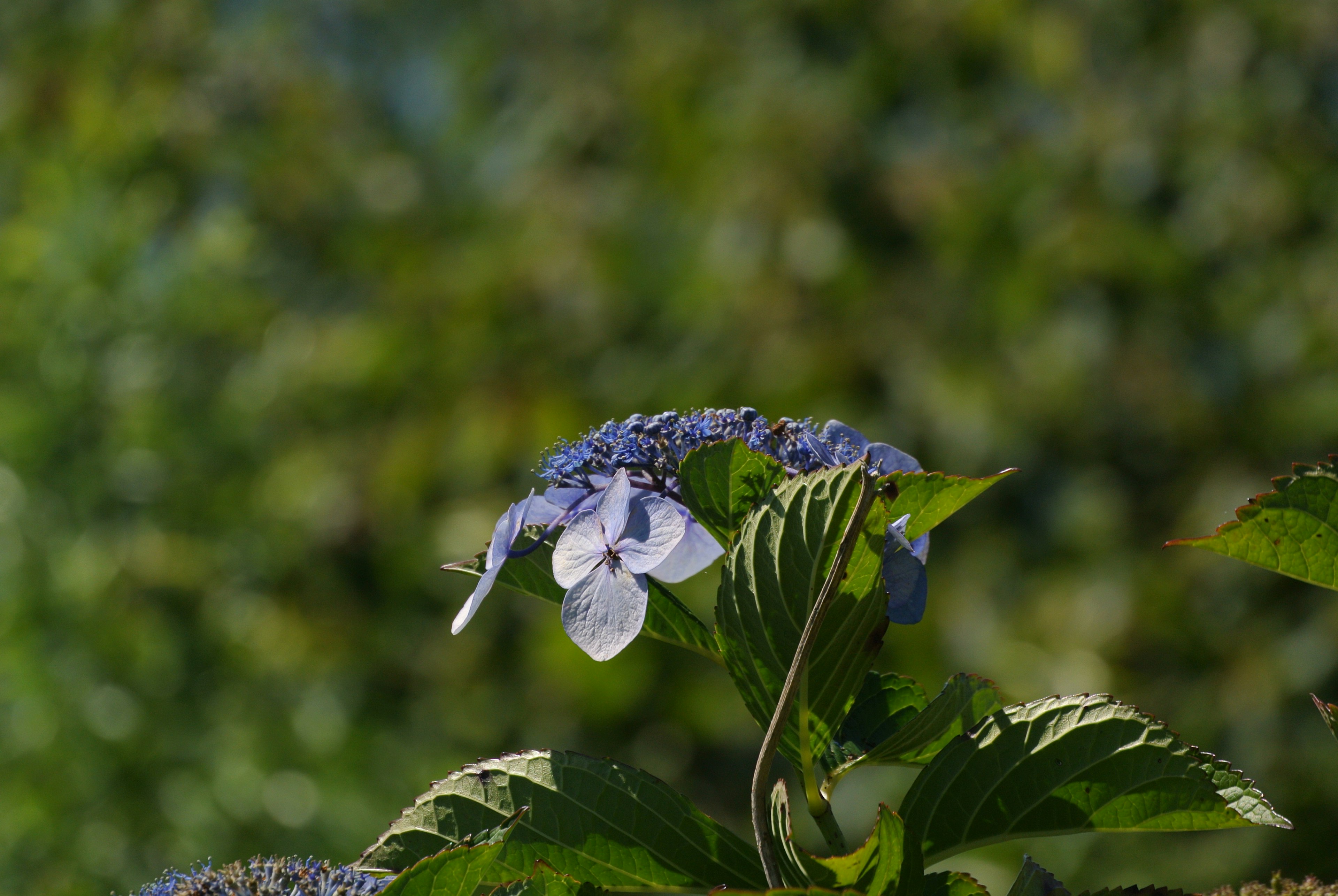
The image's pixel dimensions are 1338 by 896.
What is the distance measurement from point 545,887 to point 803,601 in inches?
4.9

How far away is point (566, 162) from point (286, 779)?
1.47m

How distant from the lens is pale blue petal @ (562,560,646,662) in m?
0.39

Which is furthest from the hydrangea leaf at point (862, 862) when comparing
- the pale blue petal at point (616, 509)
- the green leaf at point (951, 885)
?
the pale blue petal at point (616, 509)

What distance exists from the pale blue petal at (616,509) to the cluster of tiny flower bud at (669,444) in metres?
0.02

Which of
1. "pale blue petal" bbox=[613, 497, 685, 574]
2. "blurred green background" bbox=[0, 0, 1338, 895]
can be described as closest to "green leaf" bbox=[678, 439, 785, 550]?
"pale blue petal" bbox=[613, 497, 685, 574]

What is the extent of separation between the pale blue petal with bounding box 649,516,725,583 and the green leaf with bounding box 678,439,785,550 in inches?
1.8

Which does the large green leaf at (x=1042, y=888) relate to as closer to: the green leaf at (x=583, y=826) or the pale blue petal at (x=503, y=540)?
the green leaf at (x=583, y=826)

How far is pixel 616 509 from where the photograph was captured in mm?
401

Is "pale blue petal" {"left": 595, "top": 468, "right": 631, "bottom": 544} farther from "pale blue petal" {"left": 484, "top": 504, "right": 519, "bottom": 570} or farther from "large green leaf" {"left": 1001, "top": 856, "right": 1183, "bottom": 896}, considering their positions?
"large green leaf" {"left": 1001, "top": 856, "right": 1183, "bottom": 896}

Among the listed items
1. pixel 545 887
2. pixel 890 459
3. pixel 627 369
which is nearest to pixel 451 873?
pixel 545 887

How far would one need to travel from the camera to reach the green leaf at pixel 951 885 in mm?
373

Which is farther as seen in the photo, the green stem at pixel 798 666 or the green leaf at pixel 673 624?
the green leaf at pixel 673 624

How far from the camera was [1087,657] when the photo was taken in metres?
1.78

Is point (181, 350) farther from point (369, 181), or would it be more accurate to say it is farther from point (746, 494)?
point (746, 494)
